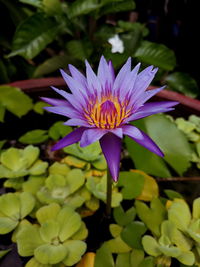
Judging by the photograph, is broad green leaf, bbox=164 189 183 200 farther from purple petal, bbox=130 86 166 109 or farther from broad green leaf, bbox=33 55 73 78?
broad green leaf, bbox=33 55 73 78

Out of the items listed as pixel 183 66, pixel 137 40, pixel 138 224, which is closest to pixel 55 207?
pixel 138 224

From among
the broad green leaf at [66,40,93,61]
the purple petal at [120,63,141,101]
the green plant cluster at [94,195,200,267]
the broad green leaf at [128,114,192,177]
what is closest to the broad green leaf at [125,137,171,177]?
the broad green leaf at [128,114,192,177]

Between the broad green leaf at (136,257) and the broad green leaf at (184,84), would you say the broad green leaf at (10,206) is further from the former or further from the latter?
the broad green leaf at (184,84)

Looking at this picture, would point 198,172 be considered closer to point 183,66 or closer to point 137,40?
point 137,40

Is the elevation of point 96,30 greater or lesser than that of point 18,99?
greater

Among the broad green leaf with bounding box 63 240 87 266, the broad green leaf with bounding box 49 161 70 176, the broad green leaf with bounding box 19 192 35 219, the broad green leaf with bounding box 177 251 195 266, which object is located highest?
the broad green leaf with bounding box 49 161 70 176

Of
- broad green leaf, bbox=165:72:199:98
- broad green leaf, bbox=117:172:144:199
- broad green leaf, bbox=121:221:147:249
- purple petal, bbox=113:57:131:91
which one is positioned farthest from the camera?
broad green leaf, bbox=165:72:199:98
